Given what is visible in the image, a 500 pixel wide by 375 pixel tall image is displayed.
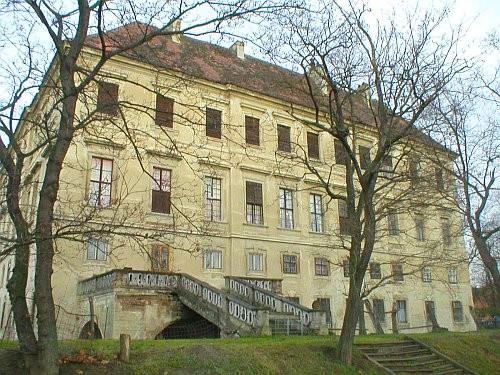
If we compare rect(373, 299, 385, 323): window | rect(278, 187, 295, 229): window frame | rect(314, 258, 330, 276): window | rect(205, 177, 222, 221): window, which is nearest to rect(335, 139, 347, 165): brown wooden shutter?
rect(278, 187, 295, 229): window frame

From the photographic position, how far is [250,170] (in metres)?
27.3

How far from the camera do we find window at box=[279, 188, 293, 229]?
Result: 28.2 meters

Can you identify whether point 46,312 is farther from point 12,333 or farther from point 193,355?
point 12,333

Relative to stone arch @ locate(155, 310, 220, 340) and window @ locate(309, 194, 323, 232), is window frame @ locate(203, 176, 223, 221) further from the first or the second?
stone arch @ locate(155, 310, 220, 340)

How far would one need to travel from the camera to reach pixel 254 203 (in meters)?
27.2

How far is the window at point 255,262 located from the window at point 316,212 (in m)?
4.43

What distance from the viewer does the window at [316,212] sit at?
2936 cm

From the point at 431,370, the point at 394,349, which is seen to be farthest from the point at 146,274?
the point at 431,370

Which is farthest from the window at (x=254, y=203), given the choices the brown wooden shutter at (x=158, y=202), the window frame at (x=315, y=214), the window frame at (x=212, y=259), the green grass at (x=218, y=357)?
the green grass at (x=218, y=357)

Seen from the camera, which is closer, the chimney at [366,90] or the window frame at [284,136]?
the chimney at [366,90]

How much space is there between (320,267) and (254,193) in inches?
231

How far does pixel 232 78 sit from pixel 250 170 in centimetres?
552

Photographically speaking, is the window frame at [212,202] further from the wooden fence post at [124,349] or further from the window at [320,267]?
the wooden fence post at [124,349]

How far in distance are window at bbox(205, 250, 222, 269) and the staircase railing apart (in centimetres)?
270
